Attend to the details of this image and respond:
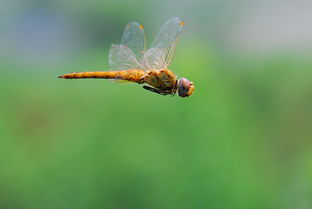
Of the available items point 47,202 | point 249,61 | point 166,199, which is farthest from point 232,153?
point 249,61

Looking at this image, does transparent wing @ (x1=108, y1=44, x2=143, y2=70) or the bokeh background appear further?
the bokeh background

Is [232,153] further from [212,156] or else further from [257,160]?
[257,160]

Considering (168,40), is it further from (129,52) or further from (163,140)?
(163,140)

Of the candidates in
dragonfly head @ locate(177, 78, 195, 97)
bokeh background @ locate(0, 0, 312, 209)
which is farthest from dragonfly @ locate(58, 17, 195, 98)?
bokeh background @ locate(0, 0, 312, 209)

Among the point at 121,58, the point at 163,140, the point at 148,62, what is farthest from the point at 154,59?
the point at 163,140

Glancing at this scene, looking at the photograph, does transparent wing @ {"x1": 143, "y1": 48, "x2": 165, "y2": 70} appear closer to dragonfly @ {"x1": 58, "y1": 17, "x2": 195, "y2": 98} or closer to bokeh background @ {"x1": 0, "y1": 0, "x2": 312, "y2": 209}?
dragonfly @ {"x1": 58, "y1": 17, "x2": 195, "y2": 98}

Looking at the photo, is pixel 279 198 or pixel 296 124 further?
pixel 296 124
